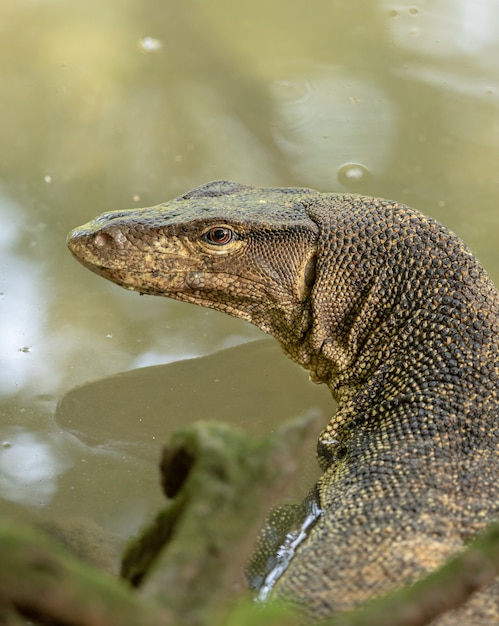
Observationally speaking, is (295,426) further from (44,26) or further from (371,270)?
(44,26)

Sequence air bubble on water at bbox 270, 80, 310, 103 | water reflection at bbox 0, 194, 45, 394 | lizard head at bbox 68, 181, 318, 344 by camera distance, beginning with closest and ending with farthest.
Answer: lizard head at bbox 68, 181, 318, 344 < water reflection at bbox 0, 194, 45, 394 < air bubble on water at bbox 270, 80, 310, 103

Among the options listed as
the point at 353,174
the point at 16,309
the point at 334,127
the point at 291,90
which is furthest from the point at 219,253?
the point at 291,90

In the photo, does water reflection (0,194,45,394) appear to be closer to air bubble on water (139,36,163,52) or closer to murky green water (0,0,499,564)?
murky green water (0,0,499,564)

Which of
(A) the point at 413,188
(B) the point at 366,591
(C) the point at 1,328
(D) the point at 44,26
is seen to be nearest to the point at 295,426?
(B) the point at 366,591

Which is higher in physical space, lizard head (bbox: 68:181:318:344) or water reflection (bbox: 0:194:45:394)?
lizard head (bbox: 68:181:318:344)

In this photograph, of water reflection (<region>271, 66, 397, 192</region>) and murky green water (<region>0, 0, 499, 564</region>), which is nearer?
murky green water (<region>0, 0, 499, 564</region>)


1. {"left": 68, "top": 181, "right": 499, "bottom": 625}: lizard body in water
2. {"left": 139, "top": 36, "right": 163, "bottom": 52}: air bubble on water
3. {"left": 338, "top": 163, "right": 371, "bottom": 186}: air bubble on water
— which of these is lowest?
{"left": 338, "top": 163, "right": 371, "bottom": 186}: air bubble on water

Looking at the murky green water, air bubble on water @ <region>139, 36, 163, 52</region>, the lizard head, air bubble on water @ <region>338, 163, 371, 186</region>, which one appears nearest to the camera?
the lizard head

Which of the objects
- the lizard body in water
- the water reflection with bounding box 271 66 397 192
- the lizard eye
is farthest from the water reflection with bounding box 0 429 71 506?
the water reflection with bounding box 271 66 397 192
